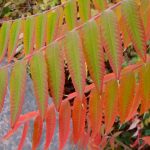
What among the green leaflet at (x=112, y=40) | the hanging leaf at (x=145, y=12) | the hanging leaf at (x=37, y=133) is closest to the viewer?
the green leaflet at (x=112, y=40)

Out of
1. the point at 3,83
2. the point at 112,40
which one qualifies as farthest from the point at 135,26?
the point at 3,83

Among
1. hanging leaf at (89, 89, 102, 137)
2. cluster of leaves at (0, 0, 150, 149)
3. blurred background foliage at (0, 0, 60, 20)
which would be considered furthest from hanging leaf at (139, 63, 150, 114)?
blurred background foliage at (0, 0, 60, 20)

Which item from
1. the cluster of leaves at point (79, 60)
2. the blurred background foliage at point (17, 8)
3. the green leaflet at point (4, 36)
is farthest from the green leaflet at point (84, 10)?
the blurred background foliage at point (17, 8)

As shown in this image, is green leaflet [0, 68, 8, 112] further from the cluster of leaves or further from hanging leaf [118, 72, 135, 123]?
hanging leaf [118, 72, 135, 123]

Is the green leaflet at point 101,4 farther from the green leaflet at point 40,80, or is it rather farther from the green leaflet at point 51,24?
the green leaflet at point 40,80

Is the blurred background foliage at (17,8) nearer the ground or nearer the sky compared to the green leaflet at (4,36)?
nearer the sky

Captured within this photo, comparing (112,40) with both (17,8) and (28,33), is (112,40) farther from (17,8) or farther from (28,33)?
(17,8)
